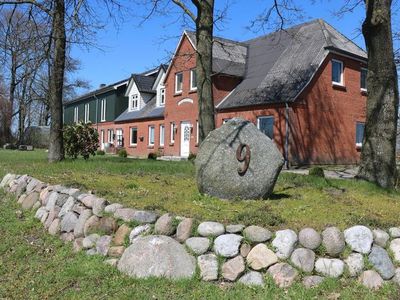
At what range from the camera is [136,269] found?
5496 millimetres

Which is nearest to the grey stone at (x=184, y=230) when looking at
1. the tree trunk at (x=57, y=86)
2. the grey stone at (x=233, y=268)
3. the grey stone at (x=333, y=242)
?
the grey stone at (x=233, y=268)

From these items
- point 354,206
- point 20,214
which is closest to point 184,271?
Answer: point 354,206

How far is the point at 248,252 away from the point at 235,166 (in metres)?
2.41

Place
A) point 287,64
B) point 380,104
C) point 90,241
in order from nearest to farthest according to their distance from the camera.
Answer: point 90,241
point 380,104
point 287,64

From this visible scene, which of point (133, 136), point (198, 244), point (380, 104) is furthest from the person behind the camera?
point (133, 136)

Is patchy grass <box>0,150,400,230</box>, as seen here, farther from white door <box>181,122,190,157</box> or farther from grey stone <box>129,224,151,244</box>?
white door <box>181,122,190,157</box>

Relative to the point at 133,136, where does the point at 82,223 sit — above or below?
below

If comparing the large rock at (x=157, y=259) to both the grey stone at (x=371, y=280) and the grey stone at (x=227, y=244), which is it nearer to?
the grey stone at (x=227, y=244)

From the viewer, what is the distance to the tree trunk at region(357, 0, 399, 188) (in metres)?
10.8

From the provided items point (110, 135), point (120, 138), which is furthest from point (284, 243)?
point (110, 135)

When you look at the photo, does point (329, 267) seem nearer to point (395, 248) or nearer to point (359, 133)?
point (395, 248)

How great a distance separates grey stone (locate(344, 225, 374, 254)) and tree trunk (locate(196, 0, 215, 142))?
26.6 feet

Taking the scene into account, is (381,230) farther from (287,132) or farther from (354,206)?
(287,132)

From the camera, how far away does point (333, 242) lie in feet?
17.9
